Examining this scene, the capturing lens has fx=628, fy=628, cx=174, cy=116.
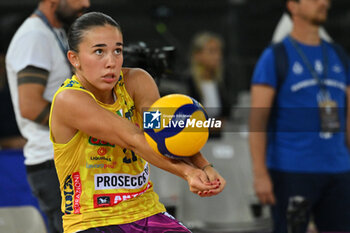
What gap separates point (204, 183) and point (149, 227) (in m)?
0.60

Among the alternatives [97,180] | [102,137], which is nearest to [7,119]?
[97,180]

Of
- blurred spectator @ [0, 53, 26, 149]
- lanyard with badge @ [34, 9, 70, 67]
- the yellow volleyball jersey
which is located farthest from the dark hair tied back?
blurred spectator @ [0, 53, 26, 149]

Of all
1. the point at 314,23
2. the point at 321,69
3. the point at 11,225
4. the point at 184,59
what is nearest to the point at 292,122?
the point at 321,69

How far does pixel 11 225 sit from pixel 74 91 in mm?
2260

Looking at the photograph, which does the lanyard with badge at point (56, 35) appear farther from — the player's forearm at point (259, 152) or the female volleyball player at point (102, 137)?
the player's forearm at point (259, 152)

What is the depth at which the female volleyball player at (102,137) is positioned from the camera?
235 cm

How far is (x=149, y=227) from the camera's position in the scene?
8.45 feet

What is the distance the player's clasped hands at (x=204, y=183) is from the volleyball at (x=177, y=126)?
8 cm

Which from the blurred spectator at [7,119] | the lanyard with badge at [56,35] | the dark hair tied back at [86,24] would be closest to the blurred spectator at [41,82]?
the lanyard with badge at [56,35]

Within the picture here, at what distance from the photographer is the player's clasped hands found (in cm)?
205

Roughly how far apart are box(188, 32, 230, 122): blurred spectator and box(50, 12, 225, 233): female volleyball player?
3.73 meters

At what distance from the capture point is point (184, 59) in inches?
324

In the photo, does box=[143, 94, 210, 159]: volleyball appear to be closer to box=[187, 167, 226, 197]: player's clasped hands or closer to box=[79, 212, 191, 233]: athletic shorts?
box=[187, 167, 226, 197]: player's clasped hands

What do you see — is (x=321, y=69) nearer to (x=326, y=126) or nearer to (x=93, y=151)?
(x=326, y=126)
